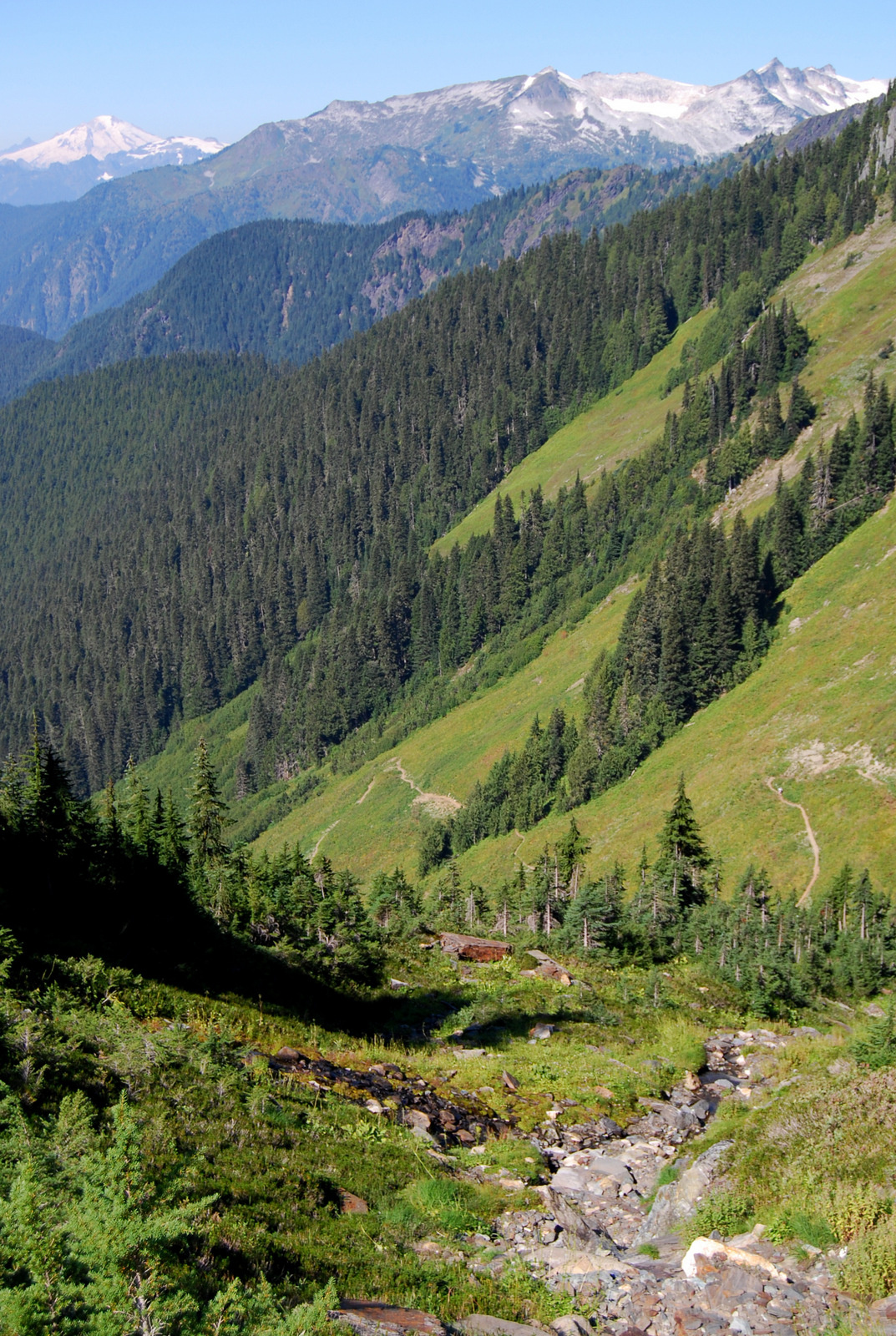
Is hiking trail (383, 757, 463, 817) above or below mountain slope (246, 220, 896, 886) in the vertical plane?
below

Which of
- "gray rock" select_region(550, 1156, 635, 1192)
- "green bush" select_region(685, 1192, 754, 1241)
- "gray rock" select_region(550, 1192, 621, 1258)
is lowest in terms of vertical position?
"gray rock" select_region(550, 1156, 635, 1192)

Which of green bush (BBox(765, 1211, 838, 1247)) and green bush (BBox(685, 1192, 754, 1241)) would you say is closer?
green bush (BBox(765, 1211, 838, 1247))

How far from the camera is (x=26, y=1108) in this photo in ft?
43.9

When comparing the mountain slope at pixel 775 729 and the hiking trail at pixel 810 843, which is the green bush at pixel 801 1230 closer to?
the hiking trail at pixel 810 843

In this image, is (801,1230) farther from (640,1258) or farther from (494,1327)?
(494,1327)

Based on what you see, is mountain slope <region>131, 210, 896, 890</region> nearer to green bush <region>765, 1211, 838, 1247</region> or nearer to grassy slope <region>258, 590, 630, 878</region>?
grassy slope <region>258, 590, 630, 878</region>

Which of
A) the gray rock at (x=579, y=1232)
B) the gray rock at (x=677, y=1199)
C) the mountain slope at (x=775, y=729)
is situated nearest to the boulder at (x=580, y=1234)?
the gray rock at (x=579, y=1232)

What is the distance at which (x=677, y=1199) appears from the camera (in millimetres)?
16047

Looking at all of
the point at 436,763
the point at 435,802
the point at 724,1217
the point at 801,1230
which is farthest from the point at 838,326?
the point at 801,1230

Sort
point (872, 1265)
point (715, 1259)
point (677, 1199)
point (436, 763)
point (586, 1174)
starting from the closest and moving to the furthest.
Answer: point (872, 1265) < point (715, 1259) < point (677, 1199) < point (586, 1174) < point (436, 763)

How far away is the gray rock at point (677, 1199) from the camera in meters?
15.5

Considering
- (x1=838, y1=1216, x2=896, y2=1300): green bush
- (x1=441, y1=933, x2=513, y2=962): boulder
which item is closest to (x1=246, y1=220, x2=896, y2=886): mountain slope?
(x1=441, y1=933, x2=513, y2=962): boulder

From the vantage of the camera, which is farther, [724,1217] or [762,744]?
[762,744]

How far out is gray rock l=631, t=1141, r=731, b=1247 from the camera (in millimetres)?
15539
